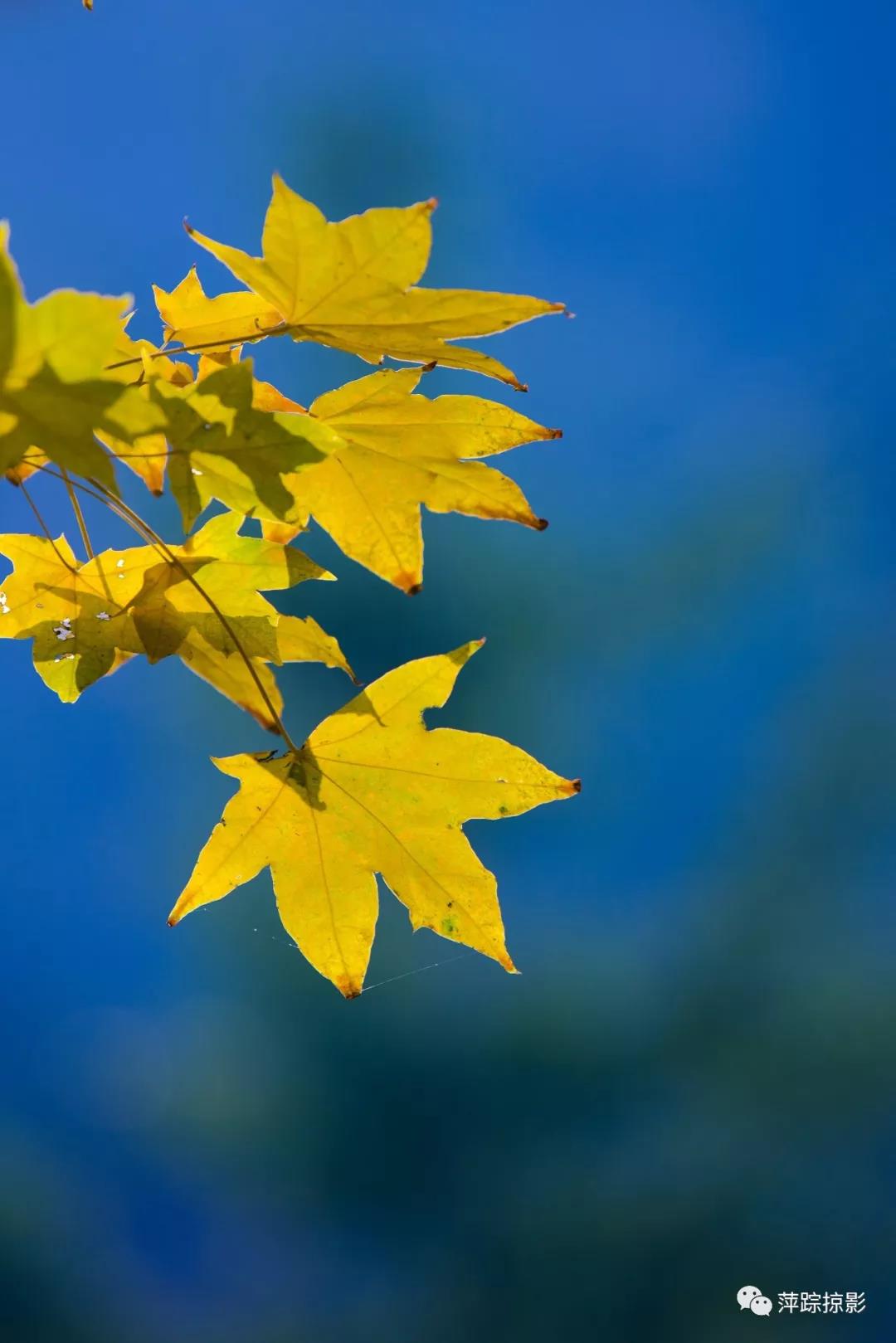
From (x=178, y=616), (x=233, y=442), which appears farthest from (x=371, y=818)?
(x=233, y=442)

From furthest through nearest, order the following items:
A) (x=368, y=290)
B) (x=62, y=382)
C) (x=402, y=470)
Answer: (x=402, y=470) → (x=368, y=290) → (x=62, y=382)

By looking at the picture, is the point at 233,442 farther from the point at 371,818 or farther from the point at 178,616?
the point at 371,818

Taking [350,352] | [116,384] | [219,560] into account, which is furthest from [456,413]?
[116,384]

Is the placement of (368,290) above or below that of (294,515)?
above

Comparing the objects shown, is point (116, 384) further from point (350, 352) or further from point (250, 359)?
point (350, 352)

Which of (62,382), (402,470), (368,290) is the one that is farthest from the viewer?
(402,470)

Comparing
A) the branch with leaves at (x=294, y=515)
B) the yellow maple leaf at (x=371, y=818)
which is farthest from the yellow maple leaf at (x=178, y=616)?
the yellow maple leaf at (x=371, y=818)

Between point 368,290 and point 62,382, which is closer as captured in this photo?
point 62,382
